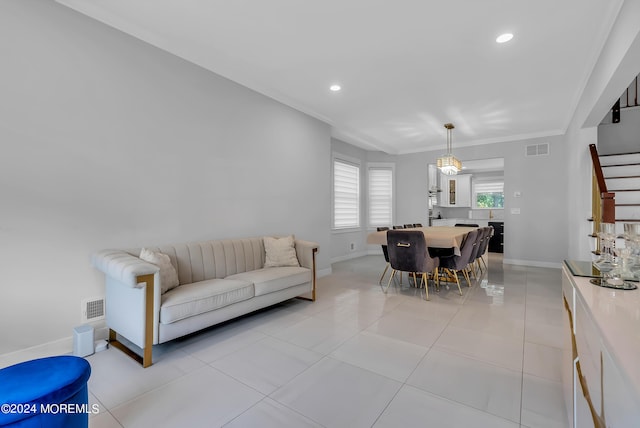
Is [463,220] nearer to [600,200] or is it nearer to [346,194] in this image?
[346,194]

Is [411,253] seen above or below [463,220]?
below

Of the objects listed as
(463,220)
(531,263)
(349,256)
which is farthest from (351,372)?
(463,220)

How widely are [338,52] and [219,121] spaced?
1632mm

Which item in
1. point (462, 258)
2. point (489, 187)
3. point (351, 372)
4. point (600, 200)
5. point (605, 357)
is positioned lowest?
point (351, 372)

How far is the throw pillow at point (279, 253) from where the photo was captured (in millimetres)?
3807

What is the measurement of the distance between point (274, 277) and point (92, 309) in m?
1.65

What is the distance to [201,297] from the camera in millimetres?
2580

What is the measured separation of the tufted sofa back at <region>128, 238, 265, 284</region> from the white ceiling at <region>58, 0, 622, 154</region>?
208cm

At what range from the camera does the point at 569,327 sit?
1.54 m

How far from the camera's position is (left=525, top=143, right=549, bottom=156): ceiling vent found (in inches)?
243

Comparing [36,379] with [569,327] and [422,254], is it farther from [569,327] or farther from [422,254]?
[422,254]

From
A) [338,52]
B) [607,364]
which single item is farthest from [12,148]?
[607,364]

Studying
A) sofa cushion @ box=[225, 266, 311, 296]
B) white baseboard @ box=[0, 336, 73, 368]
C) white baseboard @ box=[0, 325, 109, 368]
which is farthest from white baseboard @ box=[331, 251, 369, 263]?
white baseboard @ box=[0, 336, 73, 368]

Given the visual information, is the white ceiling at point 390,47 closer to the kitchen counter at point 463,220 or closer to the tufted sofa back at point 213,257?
the tufted sofa back at point 213,257
